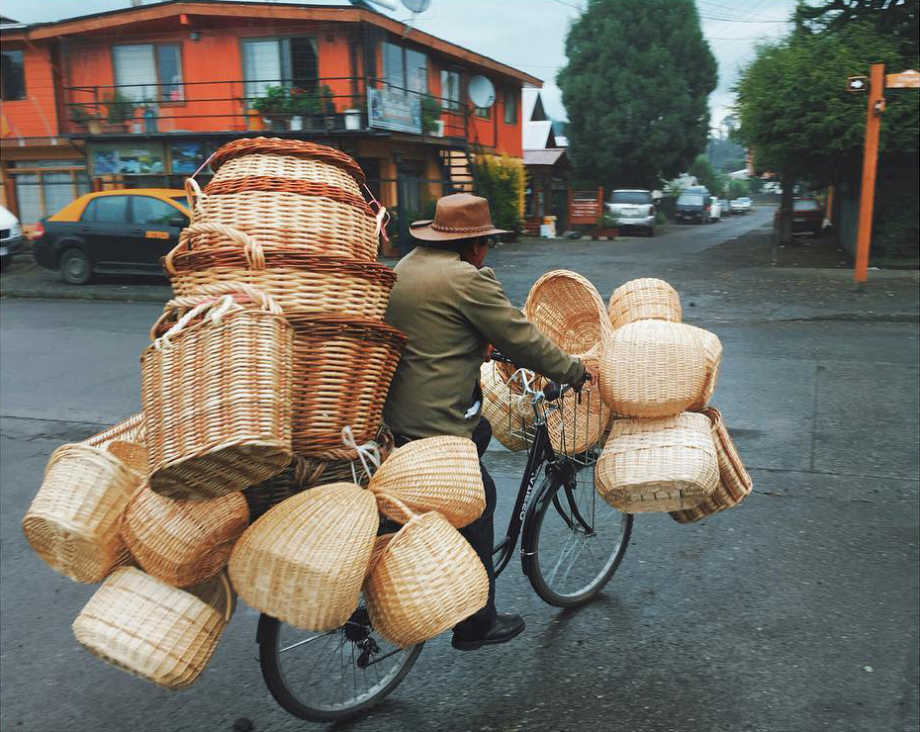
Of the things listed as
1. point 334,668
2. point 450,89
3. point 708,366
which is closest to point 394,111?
point 450,89

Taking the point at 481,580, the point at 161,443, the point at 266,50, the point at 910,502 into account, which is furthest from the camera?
the point at 266,50

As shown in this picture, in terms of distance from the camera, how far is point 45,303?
47.9ft

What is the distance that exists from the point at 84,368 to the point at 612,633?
7182 mm

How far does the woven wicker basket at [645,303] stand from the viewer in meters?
3.79

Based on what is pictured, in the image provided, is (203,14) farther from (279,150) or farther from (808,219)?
(279,150)

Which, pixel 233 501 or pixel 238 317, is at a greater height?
pixel 238 317

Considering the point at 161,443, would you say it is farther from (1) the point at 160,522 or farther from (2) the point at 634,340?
(2) the point at 634,340

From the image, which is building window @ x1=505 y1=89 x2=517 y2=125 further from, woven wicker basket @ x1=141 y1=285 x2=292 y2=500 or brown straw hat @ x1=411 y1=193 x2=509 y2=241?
woven wicker basket @ x1=141 y1=285 x2=292 y2=500

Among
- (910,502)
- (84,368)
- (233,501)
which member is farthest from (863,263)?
(233,501)

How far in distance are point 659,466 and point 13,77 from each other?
26.8m

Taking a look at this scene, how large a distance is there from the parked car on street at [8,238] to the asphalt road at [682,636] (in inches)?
514

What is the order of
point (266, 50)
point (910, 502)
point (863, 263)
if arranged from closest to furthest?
1. point (910, 502)
2. point (863, 263)
3. point (266, 50)

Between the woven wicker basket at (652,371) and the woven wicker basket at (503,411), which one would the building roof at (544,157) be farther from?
the woven wicker basket at (652,371)

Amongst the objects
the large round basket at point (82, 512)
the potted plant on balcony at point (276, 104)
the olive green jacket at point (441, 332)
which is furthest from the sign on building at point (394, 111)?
the large round basket at point (82, 512)
